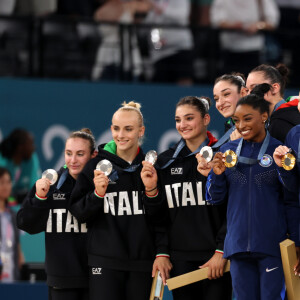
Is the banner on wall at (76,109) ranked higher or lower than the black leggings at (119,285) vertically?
higher

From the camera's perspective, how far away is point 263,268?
5332mm

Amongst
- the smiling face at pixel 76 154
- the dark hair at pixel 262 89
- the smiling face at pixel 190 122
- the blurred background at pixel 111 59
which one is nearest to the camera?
the dark hair at pixel 262 89

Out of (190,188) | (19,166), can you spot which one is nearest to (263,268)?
(190,188)

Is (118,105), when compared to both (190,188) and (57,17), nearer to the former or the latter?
(57,17)

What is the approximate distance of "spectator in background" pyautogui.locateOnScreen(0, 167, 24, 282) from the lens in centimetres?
816

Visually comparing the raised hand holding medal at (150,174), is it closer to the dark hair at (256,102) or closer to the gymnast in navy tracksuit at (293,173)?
the dark hair at (256,102)

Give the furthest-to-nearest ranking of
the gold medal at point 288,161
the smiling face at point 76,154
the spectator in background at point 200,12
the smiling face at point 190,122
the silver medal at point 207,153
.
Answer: the spectator in background at point 200,12 < the smiling face at point 76,154 < the smiling face at point 190,122 < the silver medal at point 207,153 < the gold medal at point 288,161

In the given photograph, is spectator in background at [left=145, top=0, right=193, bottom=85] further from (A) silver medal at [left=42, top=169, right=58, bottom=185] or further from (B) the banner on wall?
(A) silver medal at [left=42, top=169, right=58, bottom=185]

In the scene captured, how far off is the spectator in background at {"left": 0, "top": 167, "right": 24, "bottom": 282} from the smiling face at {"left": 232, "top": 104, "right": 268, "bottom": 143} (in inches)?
134

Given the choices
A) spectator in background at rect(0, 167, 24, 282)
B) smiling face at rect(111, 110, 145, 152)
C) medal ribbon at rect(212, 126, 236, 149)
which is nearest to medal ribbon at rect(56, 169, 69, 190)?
smiling face at rect(111, 110, 145, 152)

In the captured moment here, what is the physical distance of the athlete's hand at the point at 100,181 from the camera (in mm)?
5816

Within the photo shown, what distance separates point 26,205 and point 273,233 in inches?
69.5

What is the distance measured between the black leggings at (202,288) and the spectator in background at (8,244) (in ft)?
8.60

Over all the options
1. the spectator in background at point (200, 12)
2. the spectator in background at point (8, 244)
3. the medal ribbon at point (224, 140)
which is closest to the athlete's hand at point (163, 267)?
the medal ribbon at point (224, 140)
